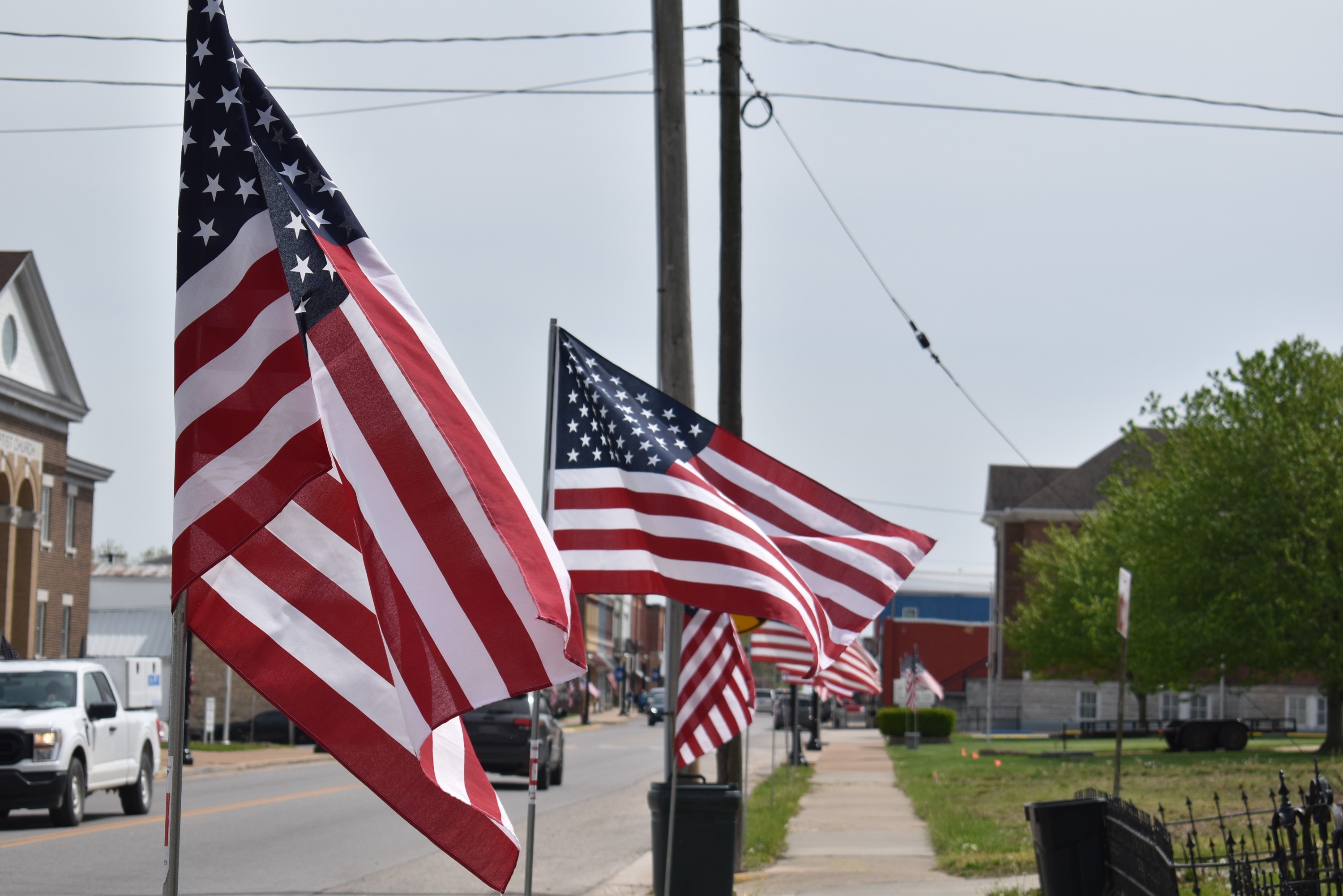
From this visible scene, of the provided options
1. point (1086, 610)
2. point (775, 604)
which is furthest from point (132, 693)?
point (1086, 610)

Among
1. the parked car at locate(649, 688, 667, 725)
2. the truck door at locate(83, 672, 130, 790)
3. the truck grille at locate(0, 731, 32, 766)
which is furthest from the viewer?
the parked car at locate(649, 688, 667, 725)

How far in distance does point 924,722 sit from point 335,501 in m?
46.6

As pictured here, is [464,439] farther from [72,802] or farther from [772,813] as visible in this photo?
[772,813]

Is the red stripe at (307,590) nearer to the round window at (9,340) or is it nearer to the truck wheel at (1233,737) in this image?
the round window at (9,340)

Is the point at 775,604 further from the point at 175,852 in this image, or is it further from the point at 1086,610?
the point at 1086,610

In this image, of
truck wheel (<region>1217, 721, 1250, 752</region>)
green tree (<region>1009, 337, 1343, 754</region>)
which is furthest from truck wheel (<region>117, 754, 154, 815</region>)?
truck wheel (<region>1217, 721, 1250, 752</region>)

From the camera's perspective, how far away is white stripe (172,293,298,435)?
4.34m

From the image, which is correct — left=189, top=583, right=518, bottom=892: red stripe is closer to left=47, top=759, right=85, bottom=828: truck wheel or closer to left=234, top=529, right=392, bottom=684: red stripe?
left=234, top=529, right=392, bottom=684: red stripe

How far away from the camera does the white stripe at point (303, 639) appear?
15.4 feet

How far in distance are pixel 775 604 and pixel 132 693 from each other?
787 inches

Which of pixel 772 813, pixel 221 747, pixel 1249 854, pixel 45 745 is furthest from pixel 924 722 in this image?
pixel 1249 854

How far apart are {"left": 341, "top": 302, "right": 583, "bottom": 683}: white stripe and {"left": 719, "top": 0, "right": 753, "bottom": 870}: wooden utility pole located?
970 cm

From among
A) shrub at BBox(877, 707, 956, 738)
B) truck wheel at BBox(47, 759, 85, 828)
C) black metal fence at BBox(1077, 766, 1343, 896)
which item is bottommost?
shrub at BBox(877, 707, 956, 738)

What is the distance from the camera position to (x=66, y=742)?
1666 centimetres
